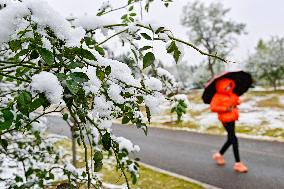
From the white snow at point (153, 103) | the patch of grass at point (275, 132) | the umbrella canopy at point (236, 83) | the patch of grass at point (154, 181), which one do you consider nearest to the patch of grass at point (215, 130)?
the patch of grass at point (275, 132)

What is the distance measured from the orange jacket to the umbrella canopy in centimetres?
17

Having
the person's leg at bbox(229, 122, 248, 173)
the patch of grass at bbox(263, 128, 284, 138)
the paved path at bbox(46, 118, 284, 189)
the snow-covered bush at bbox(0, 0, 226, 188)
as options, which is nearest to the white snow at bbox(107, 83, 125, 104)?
the snow-covered bush at bbox(0, 0, 226, 188)

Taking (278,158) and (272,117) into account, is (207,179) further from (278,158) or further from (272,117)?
(272,117)

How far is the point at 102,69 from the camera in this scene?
4.41 ft

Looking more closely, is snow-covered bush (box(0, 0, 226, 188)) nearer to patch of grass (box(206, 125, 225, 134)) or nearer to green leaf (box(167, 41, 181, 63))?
green leaf (box(167, 41, 181, 63))

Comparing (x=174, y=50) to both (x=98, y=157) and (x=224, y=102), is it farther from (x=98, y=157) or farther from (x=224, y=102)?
(x=224, y=102)

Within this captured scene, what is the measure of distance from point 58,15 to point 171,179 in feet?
19.5

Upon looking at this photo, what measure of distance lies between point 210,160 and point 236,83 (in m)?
1.94

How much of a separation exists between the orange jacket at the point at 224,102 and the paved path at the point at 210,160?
1.09 meters

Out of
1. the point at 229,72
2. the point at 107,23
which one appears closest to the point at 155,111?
the point at 107,23

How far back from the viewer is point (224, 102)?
7031 mm

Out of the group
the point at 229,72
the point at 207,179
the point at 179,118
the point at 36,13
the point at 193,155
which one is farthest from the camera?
the point at 193,155

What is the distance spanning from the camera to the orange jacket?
23.1 feet

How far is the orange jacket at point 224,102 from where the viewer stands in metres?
7.03
